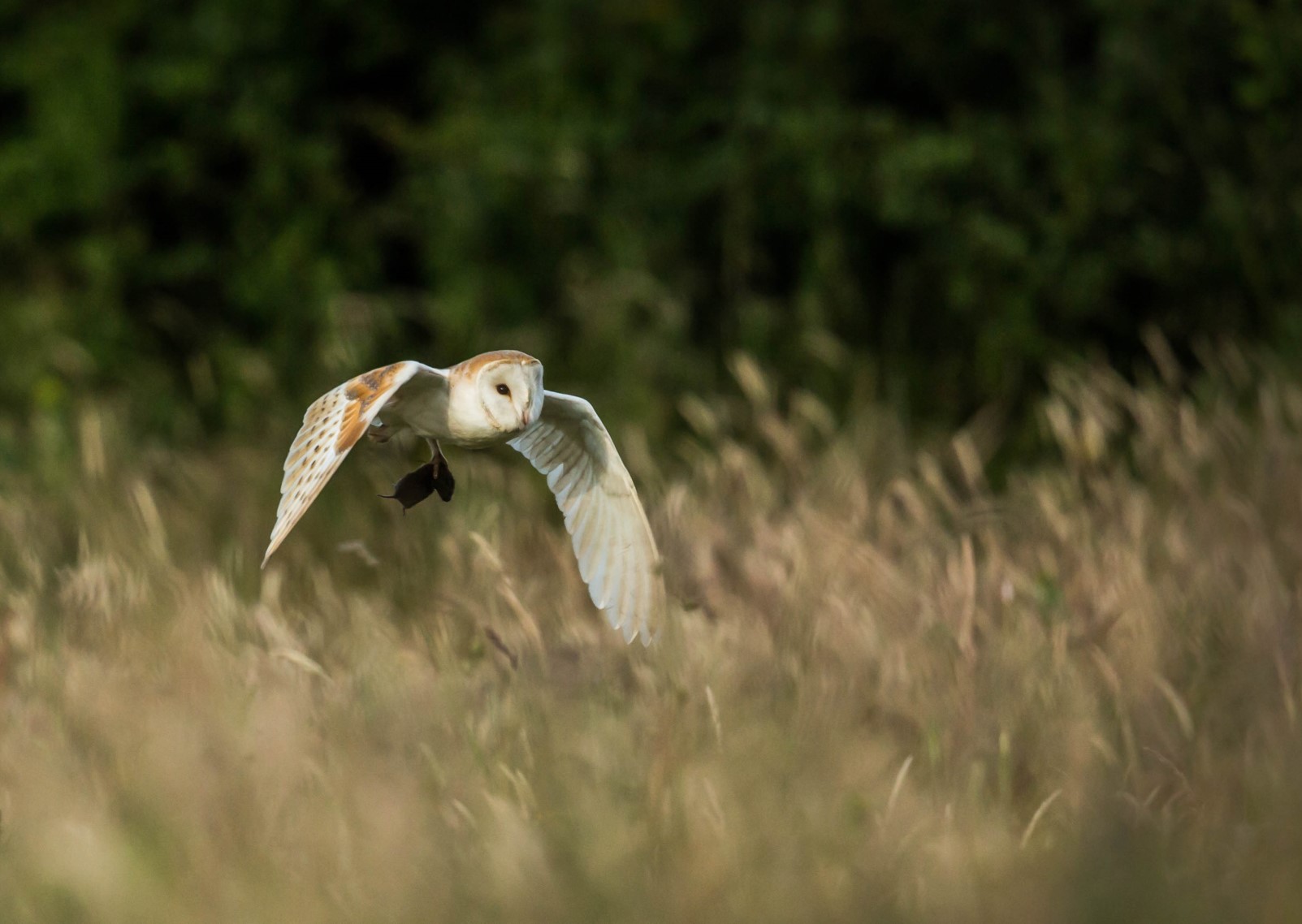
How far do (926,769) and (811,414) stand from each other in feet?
5.00

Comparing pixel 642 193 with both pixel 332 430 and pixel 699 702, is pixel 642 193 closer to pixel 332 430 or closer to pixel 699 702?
pixel 699 702

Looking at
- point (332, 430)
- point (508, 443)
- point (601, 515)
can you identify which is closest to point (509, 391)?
point (332, 430)

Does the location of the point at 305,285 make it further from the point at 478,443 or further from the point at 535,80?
the point at 478,443

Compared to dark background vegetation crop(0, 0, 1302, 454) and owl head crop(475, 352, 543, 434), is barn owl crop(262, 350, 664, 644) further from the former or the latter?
dark background vegetation crop(0, 0, 1302, 454)

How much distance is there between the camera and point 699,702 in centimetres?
250

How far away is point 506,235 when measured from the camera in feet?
22.9

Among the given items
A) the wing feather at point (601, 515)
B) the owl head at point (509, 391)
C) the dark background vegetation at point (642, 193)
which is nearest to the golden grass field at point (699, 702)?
the wing feather at point (601, 515)

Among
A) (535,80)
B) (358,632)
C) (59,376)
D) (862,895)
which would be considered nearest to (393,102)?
(535,80)

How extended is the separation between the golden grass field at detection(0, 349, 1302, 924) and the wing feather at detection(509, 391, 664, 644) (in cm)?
10

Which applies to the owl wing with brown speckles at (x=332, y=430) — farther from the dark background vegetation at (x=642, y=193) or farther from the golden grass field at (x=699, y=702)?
the dark background vegetation at (x=642, y=193)

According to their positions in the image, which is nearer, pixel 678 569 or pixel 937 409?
pixel 678 569

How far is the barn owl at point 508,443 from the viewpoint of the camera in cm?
217

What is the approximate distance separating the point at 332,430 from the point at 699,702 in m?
0.73

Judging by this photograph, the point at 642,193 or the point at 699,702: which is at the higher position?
the point at 642,193
